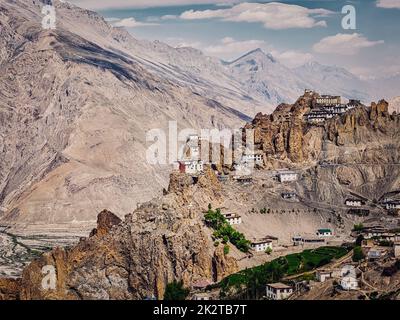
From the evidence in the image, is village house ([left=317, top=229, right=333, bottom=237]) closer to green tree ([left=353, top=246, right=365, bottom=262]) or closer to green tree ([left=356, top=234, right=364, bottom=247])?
green tree ([left=356, top=234, right=364, bottom=247])

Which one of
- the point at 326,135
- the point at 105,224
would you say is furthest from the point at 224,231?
the point at 326,135

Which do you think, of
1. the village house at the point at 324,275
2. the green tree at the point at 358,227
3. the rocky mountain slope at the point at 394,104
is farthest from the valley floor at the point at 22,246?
the rocky mountain slope at the point at 394,104

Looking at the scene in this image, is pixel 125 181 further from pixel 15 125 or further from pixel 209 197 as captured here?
pixel 209 197

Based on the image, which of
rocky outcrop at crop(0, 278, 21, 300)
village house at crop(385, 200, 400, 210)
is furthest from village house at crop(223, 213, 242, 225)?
rocky outcrop at crop(0, 278, 21, 300)

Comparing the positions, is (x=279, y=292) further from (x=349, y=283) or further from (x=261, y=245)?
(x=261, y=245)

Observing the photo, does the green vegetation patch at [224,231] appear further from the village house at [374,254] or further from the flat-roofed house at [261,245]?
the village house at [374,254]
